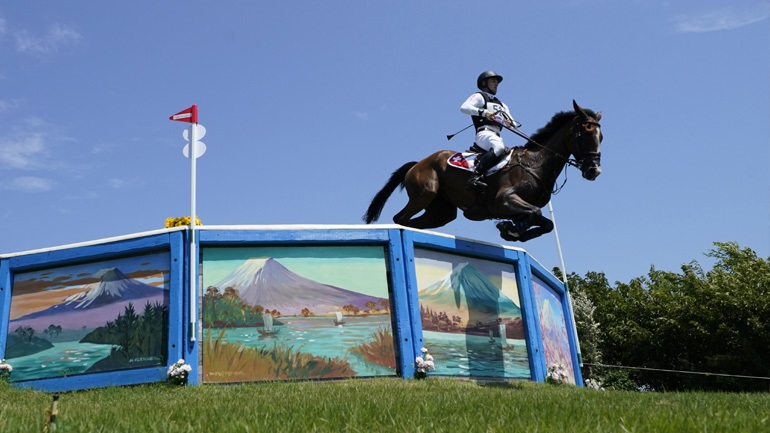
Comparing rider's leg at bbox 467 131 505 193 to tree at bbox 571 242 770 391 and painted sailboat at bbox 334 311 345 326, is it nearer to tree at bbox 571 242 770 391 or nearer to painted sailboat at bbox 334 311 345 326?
painted sailboat at bbox 334 311 345 326

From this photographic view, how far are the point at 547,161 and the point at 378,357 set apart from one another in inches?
168

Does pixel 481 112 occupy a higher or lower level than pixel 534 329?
higher

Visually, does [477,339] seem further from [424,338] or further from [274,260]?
[274,260]

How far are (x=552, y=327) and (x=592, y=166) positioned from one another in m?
3.84

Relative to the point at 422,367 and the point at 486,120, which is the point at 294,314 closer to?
the point at 422,367

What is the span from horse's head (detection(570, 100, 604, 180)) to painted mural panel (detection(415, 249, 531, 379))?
2365 millimetres

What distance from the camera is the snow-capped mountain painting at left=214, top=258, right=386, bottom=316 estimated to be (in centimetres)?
1095

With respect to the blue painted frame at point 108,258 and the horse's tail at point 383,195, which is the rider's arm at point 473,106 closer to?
the horse's tail at point 383,195

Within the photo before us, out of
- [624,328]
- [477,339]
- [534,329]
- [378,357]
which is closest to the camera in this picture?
[378,357]

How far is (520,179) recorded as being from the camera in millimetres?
12180

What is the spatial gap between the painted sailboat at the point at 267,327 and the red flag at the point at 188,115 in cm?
327

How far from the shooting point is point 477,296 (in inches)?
487

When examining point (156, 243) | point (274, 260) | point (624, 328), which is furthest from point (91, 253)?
point (624, 328)

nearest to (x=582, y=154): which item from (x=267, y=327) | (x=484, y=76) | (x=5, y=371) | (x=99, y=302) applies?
(x=484, y=76)
